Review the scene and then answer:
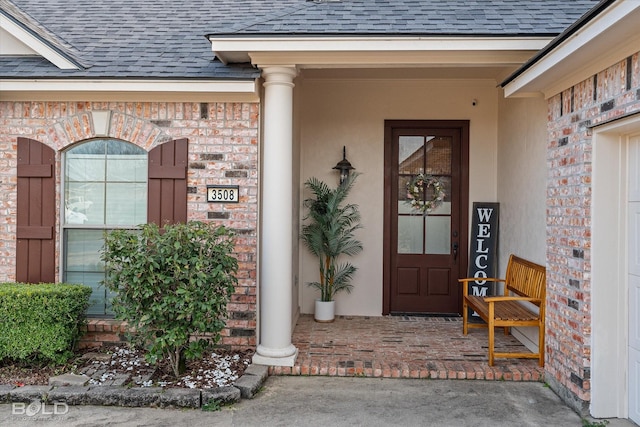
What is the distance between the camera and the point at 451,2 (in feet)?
16.7

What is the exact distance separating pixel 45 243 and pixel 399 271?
13.3 feet

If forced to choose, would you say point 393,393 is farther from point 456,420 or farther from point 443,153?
point 443,153

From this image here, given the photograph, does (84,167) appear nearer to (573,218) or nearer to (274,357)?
(274,357)

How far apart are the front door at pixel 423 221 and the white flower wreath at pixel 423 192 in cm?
1

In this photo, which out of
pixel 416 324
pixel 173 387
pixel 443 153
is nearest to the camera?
pixel 173 387

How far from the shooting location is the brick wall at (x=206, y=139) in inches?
195

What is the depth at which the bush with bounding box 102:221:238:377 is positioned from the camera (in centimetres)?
406

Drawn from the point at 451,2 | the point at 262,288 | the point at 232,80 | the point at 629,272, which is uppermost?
the point at 451,2

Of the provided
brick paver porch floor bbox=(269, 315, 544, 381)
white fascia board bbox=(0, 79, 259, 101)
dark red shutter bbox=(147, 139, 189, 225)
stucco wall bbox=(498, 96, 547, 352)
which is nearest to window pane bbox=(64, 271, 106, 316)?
dark red shutter bbox=(147, 139, 189, 225)

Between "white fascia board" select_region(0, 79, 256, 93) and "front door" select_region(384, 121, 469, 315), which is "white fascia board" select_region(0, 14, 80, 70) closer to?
"white fascia board" select_region(0, 79, 256, 93)

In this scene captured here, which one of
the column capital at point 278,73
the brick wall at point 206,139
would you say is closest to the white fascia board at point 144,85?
the column capital at point 278,73

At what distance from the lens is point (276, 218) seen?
4.68 m

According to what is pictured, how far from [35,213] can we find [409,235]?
4242 millimetres

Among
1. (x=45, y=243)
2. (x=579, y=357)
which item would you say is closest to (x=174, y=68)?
(x=45, y=243)
